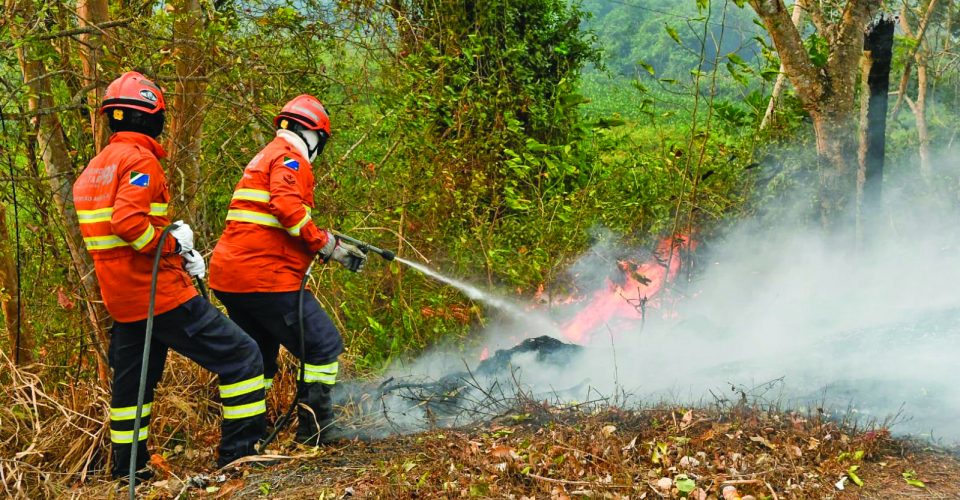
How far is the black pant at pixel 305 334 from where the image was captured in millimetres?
4578

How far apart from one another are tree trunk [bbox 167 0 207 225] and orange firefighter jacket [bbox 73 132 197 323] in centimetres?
109

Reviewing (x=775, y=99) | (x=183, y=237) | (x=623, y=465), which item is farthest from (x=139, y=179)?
(x=775, y=99)

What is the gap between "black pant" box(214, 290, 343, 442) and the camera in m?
4.58

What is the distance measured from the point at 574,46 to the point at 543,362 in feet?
16.8

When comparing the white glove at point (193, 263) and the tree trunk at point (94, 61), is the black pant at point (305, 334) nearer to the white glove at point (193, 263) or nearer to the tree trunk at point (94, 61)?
the white glove at point (193, 263)

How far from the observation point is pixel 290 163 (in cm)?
447

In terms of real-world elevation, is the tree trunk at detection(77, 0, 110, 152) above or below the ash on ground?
above

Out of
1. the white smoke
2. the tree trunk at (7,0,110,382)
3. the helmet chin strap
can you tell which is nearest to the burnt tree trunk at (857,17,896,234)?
the white smoke

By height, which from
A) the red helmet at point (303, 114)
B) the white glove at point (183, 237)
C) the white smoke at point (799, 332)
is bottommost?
the white smoke at point (799, 332)

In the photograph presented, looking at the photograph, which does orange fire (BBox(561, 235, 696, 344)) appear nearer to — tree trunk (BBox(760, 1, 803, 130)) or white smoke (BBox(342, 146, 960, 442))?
white smoke (BBox(342, 146, 960, 442))

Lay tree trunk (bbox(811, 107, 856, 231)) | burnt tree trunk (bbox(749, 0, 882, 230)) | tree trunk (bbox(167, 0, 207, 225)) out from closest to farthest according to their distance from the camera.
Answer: tree trunk (bbox(167, 0, 207, 225))
burnt tree trunk (bbox(749, 0, 882, 230))
tree trunk (bbox(811, 107, 856, 231))

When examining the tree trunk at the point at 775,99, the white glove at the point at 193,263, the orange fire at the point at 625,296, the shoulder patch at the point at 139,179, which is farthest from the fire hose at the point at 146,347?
the tree trunk at the point at 775,99

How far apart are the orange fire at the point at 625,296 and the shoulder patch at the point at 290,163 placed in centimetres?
372

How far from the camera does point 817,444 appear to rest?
4.07 metres
